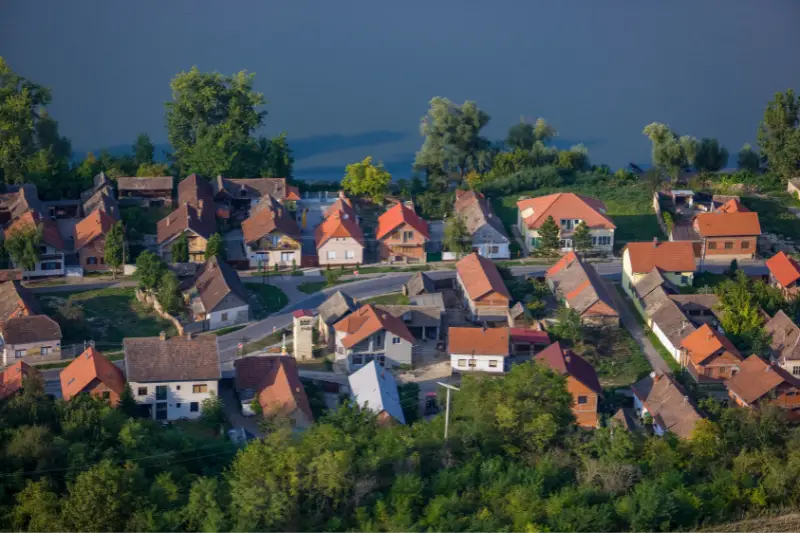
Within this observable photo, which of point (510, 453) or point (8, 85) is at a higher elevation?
point (8, 85)

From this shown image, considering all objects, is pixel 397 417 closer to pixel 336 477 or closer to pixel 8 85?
pixel 336 477

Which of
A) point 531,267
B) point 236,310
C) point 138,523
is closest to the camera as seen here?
point 138,523

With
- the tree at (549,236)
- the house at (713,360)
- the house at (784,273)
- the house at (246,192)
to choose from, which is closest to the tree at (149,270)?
the house at (246,192)

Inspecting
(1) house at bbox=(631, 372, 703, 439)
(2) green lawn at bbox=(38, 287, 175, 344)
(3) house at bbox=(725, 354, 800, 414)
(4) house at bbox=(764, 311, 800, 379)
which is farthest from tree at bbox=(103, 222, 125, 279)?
(4) house at bbox=(764, 311, 800, 379)

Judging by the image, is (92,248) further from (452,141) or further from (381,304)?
(452,141)

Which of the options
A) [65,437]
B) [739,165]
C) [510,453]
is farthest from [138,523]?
[739,165]

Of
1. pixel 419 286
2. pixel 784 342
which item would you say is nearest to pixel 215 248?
pixel 419 286
